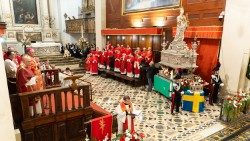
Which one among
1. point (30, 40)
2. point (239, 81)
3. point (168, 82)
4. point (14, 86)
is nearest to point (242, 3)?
point (239, 81)

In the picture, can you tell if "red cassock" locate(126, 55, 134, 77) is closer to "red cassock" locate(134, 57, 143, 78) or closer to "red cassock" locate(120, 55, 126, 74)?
"red cassock" locate(120, 55, 126, 74)

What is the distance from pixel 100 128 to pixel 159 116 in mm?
2834

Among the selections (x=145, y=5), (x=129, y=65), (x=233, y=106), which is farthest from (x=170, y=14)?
(x=233, y=106)

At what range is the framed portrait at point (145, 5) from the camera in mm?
10622

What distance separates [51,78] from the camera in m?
7.41

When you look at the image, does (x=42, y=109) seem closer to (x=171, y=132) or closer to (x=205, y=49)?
(x=171, y=132)

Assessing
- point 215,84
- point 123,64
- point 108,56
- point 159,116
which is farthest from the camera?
point 108,56

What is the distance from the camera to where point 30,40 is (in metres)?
17.2

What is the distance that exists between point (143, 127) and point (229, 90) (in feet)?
13.1

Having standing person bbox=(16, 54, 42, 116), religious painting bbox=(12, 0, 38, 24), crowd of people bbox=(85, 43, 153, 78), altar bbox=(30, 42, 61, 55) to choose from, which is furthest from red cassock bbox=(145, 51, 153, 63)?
religious painting bbox=(12, 0, 38, 24)

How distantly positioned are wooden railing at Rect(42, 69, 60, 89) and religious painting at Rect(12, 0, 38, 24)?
1160 cm

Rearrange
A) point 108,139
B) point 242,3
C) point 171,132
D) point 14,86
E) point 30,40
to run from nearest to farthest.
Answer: point 108,139, point 14,86, point 171,132, point 242,3, point 30,40

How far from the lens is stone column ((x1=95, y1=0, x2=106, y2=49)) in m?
15.5

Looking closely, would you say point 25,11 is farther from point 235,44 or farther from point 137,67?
point 235,44
